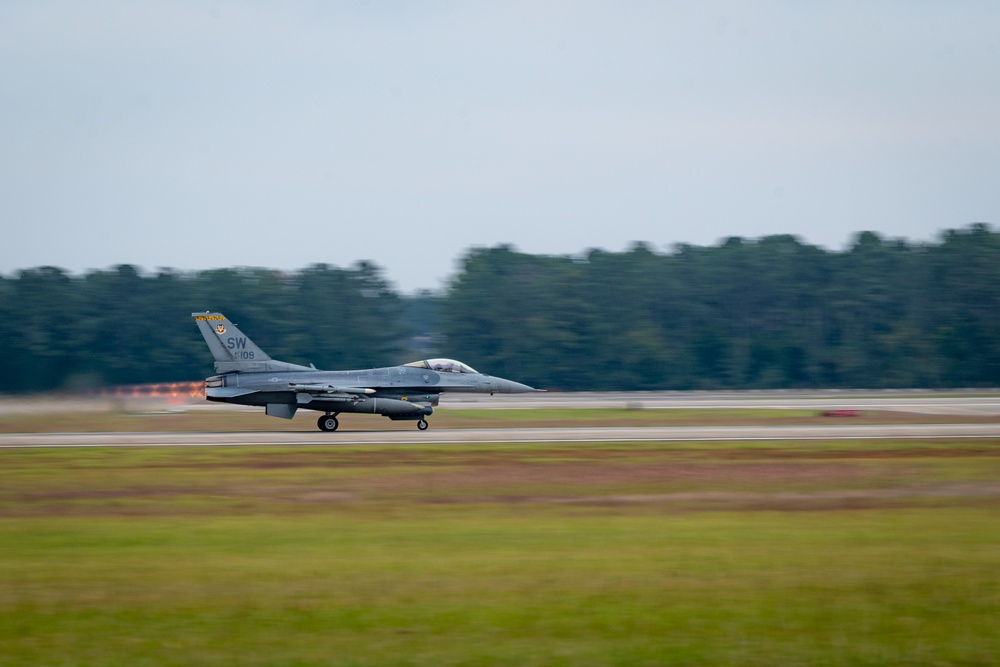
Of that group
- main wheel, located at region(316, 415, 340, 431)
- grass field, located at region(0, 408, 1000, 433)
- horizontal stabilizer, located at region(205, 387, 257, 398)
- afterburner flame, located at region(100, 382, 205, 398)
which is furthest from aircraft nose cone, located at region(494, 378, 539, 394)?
afterburner flame, located at region(100, 382, 205, 398)

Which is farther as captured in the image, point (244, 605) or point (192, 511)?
point (192, 511)

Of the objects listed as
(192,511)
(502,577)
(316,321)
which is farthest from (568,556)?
(316,321)

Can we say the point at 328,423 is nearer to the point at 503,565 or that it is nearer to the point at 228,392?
the point at 228,392

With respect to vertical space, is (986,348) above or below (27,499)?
above

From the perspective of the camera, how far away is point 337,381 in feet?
117

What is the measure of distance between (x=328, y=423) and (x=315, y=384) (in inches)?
73.4

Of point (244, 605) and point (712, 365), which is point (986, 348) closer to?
point (712, 365)

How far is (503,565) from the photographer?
12.8 meters

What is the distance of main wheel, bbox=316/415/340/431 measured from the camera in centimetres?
3609

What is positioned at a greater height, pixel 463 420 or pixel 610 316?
pixel 610 316

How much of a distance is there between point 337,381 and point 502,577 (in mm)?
24241

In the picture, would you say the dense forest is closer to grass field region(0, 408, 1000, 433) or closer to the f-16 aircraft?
grass field region(0, 408, 1000, 433)

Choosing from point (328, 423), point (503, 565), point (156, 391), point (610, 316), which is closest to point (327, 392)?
point (328, 423)

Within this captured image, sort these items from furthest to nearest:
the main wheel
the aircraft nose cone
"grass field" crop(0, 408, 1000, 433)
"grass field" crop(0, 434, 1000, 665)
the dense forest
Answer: the dense forest < "grass field" crop(0, 408, 1000, 433) < the aircraft nose cone < the main wheel < "grass field" crop(0, 434, 1000, 665)
